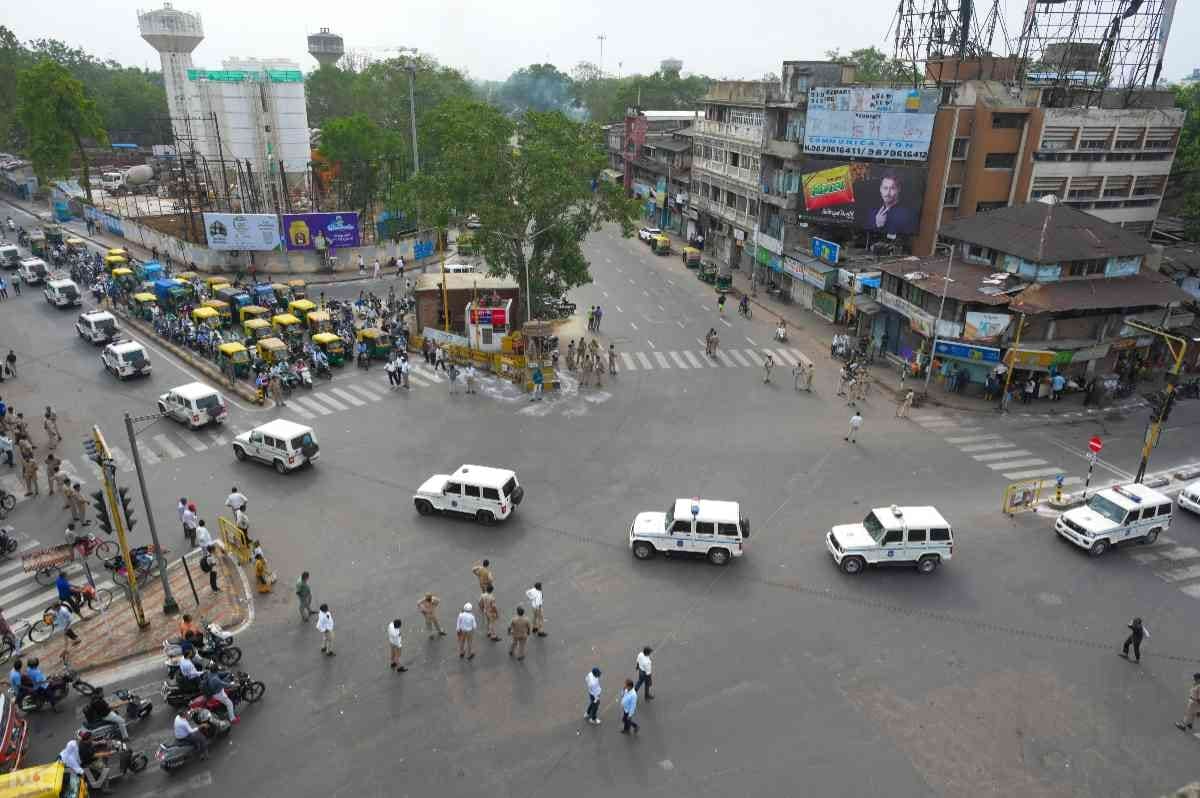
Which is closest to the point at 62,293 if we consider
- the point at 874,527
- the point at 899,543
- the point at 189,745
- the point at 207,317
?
the point at 207,317

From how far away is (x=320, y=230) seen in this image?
57.2 m

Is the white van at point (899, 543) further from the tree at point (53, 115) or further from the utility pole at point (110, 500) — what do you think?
the tree at point (53, 115)

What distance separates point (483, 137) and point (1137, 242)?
113 feet

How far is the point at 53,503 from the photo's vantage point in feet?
86.2

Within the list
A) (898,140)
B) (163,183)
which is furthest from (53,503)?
(163,183)

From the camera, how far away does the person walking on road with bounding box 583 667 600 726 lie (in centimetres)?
1640

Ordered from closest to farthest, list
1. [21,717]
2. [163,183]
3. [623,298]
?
[21,717]
[623,298]
[163,183]

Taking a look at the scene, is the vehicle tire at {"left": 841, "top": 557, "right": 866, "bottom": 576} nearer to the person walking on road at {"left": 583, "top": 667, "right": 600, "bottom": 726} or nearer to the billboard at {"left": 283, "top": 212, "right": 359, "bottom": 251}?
the person walking on road at {"left": 583, "top": 667, "right": 600, "bottom": 726}

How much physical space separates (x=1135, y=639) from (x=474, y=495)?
1904 centimetres

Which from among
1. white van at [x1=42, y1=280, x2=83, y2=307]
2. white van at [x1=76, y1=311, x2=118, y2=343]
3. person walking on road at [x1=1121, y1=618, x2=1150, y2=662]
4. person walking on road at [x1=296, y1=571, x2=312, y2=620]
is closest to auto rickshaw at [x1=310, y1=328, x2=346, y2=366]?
white van at [x1=76, y1=311, x2=118, y2=343]

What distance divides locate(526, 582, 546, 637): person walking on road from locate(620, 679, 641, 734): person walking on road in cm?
345

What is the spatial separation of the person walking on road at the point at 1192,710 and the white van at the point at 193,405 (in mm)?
34092

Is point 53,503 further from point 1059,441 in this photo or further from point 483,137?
point 1059,441

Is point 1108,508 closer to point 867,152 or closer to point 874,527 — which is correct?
point 874,527
